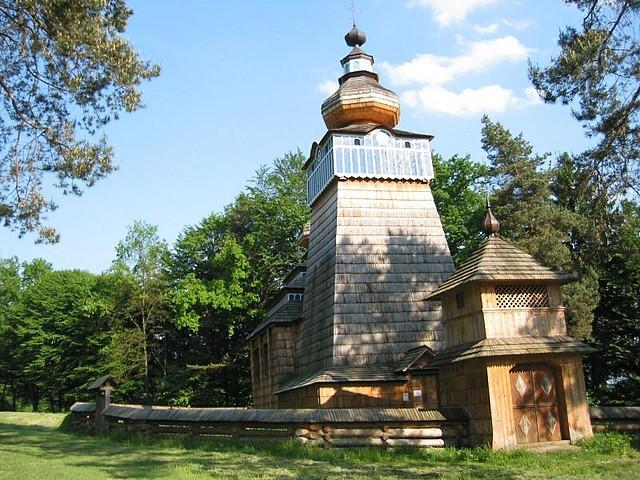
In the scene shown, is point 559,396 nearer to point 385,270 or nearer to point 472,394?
point 472,394

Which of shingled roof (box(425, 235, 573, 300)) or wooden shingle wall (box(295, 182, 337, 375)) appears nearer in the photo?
shingled roof (box(425, 235, 573, 300))

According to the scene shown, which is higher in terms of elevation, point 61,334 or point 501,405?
point 61,334

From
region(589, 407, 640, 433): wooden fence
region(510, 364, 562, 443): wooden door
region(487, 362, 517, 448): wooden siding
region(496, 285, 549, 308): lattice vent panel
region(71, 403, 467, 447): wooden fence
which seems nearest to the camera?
region(487, 362, 517, 448): wooden siding

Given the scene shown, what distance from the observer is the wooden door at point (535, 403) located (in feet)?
46.0

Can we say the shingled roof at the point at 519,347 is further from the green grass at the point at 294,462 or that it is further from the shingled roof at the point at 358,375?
the shingled roof at the point at 358,375

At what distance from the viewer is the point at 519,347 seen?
14.0 meters

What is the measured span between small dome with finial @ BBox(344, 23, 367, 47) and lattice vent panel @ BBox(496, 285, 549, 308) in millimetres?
14989

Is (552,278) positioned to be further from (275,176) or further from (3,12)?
(275,176)

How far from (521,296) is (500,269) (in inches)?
33.7

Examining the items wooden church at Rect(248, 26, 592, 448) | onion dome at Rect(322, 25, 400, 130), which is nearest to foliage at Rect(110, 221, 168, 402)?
wooden church at Rect(248, 26, 592, 448)

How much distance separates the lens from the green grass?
10.7 m

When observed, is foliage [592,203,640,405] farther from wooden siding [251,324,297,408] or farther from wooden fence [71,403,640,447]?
wooden siding [251,324,297,408]

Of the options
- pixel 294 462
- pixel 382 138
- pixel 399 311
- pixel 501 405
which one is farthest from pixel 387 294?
pixel 294 462

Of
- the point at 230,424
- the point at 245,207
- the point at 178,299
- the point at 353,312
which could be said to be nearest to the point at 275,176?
the point at 245,207
